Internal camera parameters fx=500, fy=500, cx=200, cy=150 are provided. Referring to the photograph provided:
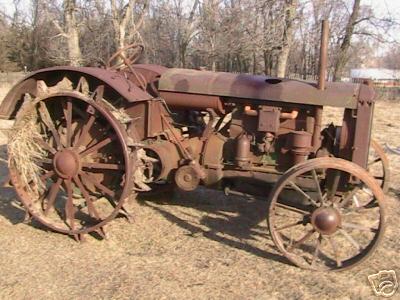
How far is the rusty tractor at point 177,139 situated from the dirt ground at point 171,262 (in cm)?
21

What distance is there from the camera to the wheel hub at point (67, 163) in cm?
439

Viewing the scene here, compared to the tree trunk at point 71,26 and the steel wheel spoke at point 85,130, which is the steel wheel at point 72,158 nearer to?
the steel wheel spoke at point 85,130

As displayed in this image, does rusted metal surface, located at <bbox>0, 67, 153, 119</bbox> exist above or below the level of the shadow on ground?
above

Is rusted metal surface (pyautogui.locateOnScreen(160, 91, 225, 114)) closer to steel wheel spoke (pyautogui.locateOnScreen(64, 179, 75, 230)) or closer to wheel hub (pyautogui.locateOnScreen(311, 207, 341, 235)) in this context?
steel wheel spoke (pyautogui.locateOnScreen(64, 179, 75, 230))

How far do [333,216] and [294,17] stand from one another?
488 inches

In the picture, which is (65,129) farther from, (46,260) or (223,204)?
(223,204)

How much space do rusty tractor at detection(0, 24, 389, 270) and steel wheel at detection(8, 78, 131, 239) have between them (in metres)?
0.01

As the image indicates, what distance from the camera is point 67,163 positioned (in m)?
4.39

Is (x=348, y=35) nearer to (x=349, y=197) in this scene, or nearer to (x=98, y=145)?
(x=349, y=197)

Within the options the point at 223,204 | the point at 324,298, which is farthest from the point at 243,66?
the point at 324,298

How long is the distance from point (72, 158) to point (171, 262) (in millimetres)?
1277

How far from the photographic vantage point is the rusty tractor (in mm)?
4211

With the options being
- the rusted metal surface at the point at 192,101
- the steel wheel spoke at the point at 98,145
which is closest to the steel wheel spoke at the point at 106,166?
the steel wheel spoke at the point at 98,145

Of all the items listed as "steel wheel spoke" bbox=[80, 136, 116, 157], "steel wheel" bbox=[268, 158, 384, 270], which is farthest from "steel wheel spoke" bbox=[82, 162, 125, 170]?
"steel wheel" bbox=[268, 158, 384, 270]
